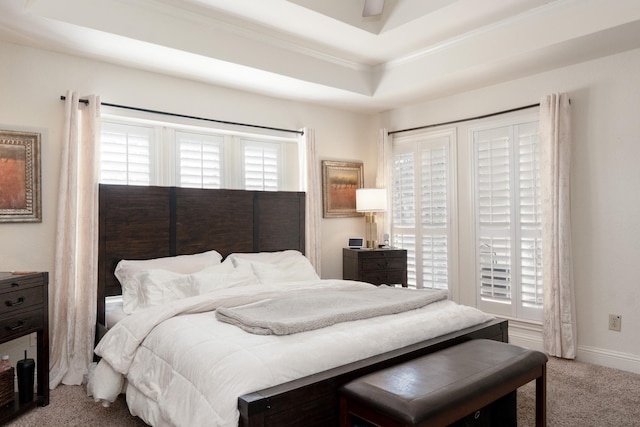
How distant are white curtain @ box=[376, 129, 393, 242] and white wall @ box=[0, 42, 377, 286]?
1030 mm

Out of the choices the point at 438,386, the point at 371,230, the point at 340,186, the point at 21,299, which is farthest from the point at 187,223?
the point at 438,386

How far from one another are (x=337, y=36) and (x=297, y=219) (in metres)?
1.81

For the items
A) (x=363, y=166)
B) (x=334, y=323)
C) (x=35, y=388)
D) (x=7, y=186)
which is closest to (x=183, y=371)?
(x=334, y=323)

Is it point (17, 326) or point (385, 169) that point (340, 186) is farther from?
point (17, 326)

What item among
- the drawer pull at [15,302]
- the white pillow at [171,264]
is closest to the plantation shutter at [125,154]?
the white pillow at [171,264]

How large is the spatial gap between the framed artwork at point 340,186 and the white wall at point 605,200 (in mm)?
2105

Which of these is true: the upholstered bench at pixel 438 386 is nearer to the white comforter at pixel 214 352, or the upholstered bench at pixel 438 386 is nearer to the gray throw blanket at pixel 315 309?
the white comforter at pixel 214 352

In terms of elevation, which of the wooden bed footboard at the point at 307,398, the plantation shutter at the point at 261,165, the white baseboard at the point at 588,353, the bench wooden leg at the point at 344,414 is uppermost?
the plantation shutter at the point at 261,165

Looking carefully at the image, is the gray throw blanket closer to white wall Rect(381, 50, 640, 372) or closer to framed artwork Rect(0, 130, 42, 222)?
white wall Rect(381, 50, 640, 372)

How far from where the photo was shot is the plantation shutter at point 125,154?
357cm

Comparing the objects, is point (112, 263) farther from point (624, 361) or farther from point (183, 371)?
point (624, 361)

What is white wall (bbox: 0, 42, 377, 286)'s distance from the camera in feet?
10.2

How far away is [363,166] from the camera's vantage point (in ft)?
17.4

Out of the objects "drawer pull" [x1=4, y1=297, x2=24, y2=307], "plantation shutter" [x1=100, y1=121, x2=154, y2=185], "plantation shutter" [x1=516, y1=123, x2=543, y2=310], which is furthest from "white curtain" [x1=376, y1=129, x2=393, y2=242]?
"drawer pull" [x1=4, y1=297, x2=24, y2=307]
